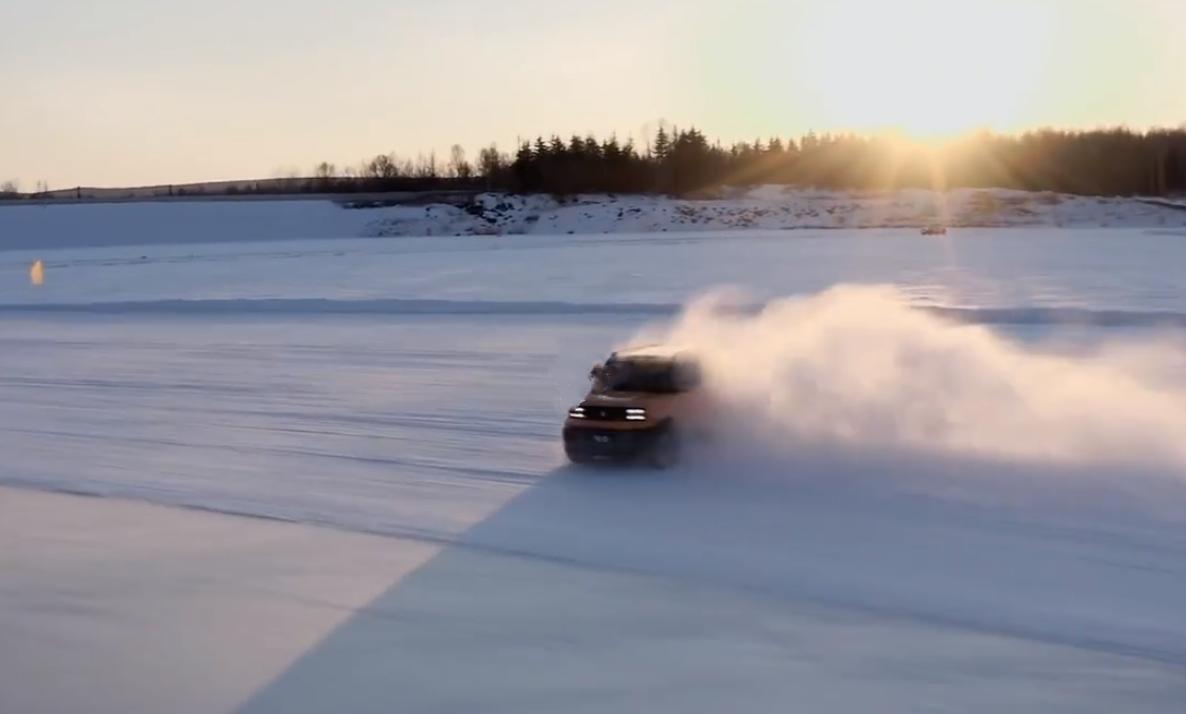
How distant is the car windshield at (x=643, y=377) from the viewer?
13906 mm

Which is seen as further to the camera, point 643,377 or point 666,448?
Result: point 643,377

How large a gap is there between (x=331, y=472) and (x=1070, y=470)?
777 centimetres

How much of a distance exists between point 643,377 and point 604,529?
10.6 feet

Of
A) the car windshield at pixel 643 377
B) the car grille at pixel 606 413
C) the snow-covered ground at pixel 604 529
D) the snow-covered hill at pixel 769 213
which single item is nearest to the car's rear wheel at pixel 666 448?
the snow-covered ground at pixel 604 529

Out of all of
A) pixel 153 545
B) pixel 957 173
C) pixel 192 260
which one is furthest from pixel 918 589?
pixel 957 173

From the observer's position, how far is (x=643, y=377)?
1405 cm

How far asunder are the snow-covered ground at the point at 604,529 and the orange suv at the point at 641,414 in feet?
1.00

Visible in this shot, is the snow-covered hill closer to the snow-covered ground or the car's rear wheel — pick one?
the snow-covered ground

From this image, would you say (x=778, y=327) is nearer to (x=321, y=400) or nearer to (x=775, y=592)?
(x=321, y=400)

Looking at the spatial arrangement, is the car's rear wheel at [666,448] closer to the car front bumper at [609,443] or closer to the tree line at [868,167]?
the car front bumper at [609,443]

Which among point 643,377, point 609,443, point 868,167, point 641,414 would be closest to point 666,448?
point 641,414

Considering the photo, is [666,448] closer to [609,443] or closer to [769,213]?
[609,443]

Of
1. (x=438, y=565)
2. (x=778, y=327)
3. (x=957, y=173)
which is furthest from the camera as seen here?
(x=957, y=173)

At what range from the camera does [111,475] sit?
45.8 feet
